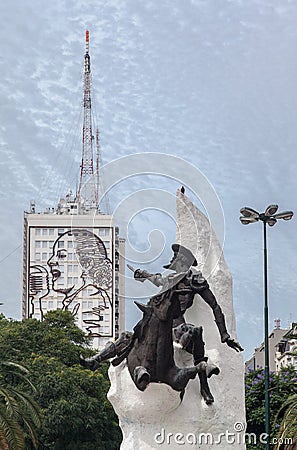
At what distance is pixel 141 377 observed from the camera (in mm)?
13820

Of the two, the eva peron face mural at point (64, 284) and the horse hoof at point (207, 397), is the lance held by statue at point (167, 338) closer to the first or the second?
the horse hoof at point (207, 397)

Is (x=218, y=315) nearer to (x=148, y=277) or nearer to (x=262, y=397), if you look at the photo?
(x=148, y=277)

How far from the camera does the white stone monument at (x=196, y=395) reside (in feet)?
48.6

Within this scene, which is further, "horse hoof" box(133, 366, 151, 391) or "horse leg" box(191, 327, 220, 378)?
"horse leg" box(191, 327, 220, 378)

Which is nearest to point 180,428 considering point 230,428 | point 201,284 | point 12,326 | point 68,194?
point 230,428

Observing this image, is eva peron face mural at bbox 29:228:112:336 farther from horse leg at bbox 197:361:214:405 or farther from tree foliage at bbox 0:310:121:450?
horse leg at bbox 197:361:214:405

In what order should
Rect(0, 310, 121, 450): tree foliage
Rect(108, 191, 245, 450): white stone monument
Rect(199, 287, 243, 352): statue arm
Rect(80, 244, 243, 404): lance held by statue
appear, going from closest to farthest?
Rect(80, 244, 243, 404): lance held by statue, Rect(108, 191, 245, 450): white stone monument, Rect(199, 287, 243, 352): statue arm, Rect(0, 310, 121, 450): tree foliage

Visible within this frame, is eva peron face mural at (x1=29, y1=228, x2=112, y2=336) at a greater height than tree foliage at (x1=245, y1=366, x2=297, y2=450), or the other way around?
eva peron face mural at (x1=29, y1=228, x2=112, y2=336)

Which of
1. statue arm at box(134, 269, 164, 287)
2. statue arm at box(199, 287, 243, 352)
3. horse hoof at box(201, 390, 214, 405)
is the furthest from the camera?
statue arm at box(134, 269, 164, 287)

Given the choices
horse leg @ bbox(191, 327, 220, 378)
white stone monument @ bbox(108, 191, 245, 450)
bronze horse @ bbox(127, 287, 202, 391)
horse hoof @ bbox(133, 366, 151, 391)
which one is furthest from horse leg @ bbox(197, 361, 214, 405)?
horse hoof @ bbox(133, 366, 151, 391)

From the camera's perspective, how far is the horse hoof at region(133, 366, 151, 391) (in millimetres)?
13820

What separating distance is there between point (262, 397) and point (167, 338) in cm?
1803

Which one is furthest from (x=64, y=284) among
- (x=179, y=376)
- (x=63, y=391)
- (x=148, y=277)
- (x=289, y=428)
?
(x=179, y=376)

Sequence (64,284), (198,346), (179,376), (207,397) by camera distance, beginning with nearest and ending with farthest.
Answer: (179,376), (198,346), (207,397), (64,284)
